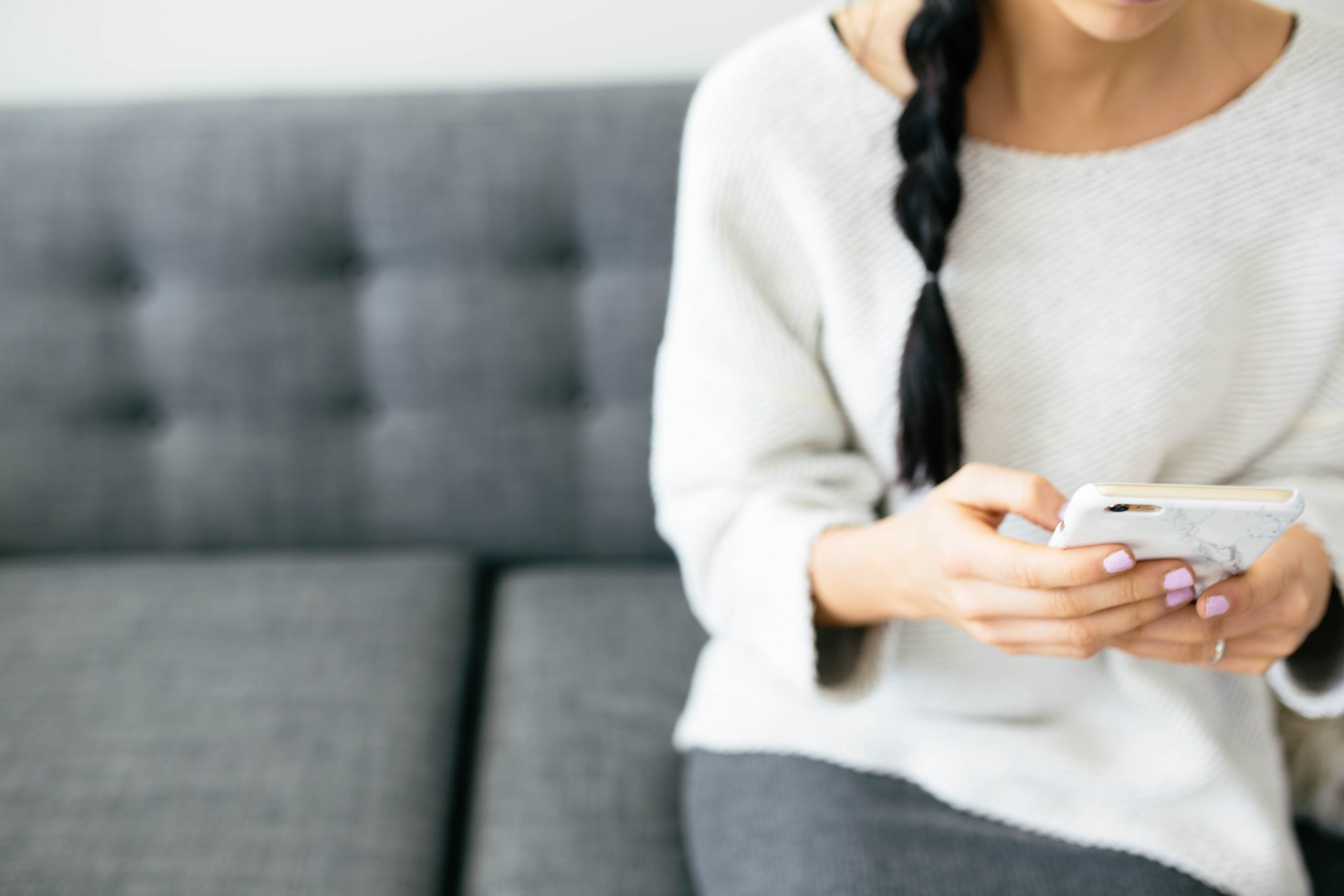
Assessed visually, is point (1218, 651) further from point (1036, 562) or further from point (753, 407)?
point (753, 407)

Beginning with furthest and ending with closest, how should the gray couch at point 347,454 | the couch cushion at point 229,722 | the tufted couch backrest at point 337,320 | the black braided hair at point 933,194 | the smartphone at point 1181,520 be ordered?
the tufted couch backrest at point 337,320 → the gray couch at point 347,454 → the couch cushion at point 229,722 → the black braided hair at point 933,194 → the smartphone at point 1181,520

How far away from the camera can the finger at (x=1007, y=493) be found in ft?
1.78

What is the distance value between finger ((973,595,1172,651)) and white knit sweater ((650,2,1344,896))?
0.14m

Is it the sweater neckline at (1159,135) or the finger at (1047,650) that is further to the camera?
the sweater neckline at (1159,135)

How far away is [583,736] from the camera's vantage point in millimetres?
954

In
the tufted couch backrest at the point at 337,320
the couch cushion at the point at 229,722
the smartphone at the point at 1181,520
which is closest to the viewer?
the smartphone at the point at 1181,520

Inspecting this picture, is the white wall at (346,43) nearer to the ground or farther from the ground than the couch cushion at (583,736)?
farther from the ground

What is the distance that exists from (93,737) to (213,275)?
1.64 feet

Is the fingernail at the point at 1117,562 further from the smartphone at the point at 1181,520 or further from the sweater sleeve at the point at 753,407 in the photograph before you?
the sweater sleeve at the point at 753,407

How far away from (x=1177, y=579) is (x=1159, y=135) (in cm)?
34

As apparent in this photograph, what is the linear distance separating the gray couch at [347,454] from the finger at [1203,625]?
47 cm

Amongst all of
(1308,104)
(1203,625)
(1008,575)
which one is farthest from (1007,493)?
(1308,104)

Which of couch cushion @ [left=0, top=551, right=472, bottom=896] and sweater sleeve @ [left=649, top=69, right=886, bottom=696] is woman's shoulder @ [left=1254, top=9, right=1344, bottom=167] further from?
couch cushion @ [left=0, top=551, right=472, bottom=896]

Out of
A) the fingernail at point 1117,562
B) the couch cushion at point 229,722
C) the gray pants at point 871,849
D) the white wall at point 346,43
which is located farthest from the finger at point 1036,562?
the white wall at point 346,43
